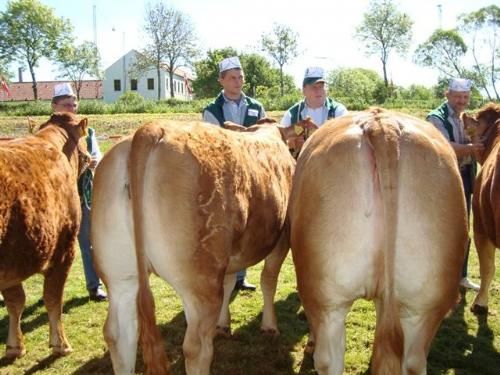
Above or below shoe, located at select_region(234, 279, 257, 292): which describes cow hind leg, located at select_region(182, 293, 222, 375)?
above

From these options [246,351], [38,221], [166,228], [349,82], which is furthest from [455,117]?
[349,82]

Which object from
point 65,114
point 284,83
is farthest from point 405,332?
point 284,83

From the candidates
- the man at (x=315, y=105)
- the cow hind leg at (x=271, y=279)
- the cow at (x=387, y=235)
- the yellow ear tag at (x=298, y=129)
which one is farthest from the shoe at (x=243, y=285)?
the cow at (x=387, y=235)

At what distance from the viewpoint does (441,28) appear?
2527 inches

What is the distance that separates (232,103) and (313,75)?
43.4 inches

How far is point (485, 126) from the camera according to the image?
600 centimetres

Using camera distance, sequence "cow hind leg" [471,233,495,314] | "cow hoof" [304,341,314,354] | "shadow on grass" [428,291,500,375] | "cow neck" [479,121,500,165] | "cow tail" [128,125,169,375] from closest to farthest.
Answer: "cow tail" [128,125,169,375]
"shadow on grass" [428,291,500,375]
"cow hoof" [304,341,314,354]
"cow hind leg" [471,233,495,314]
"cow neck" [479,121,500,165]

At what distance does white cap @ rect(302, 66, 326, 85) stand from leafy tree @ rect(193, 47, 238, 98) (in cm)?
6004

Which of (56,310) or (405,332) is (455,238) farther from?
(56,310)

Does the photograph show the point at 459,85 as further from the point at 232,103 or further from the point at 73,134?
the point at 73,134

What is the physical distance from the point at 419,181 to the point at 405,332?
0.92m

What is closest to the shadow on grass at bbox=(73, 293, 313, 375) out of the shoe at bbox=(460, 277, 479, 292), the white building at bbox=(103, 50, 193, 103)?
the shoe at bbox=(460, 277, 479, 292)

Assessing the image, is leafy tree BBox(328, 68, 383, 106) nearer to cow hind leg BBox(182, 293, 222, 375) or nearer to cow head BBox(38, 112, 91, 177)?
cow head BBox(38, 112, 91, 177)

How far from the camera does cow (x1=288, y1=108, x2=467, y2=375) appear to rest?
110 inches
